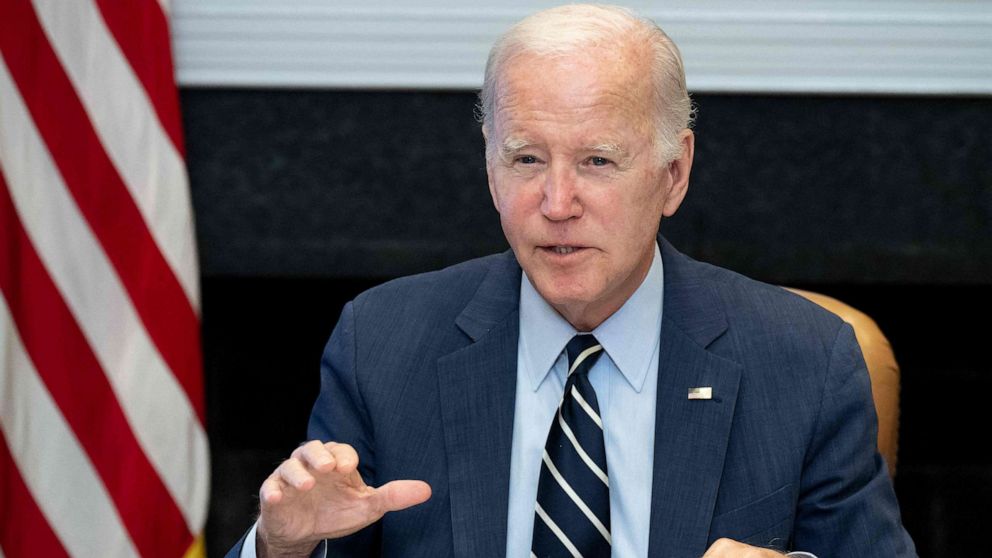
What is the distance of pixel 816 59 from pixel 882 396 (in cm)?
89

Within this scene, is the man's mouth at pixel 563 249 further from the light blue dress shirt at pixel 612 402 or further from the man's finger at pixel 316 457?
the man's finger at pixel 316 457

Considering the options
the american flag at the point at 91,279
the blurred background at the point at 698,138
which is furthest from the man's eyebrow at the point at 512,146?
the american flag at the point at 91,279

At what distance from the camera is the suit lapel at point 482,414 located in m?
1.84

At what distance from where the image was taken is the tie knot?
192 cm

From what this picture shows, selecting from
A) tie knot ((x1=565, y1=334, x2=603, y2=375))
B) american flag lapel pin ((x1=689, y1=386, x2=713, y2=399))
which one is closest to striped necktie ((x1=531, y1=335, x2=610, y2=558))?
tie knot ((x1=565, y1=334, x2=603, y2=375))

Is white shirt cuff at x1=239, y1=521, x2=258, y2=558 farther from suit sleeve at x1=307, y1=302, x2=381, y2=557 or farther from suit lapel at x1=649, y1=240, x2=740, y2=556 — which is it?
suit lapel at x1=649, y1=240, x2=740, y2=556

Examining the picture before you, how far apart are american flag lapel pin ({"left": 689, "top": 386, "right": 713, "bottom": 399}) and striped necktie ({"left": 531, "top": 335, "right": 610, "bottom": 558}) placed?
0.14m

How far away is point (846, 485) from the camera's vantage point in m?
1.82

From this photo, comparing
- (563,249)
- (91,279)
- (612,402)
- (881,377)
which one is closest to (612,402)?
(612,402)

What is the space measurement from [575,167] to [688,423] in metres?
0.43

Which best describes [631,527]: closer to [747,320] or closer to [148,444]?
[747,320]

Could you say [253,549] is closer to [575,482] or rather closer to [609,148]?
[575,482]

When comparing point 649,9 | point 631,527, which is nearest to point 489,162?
point 631,527

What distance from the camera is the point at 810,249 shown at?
289 cm
